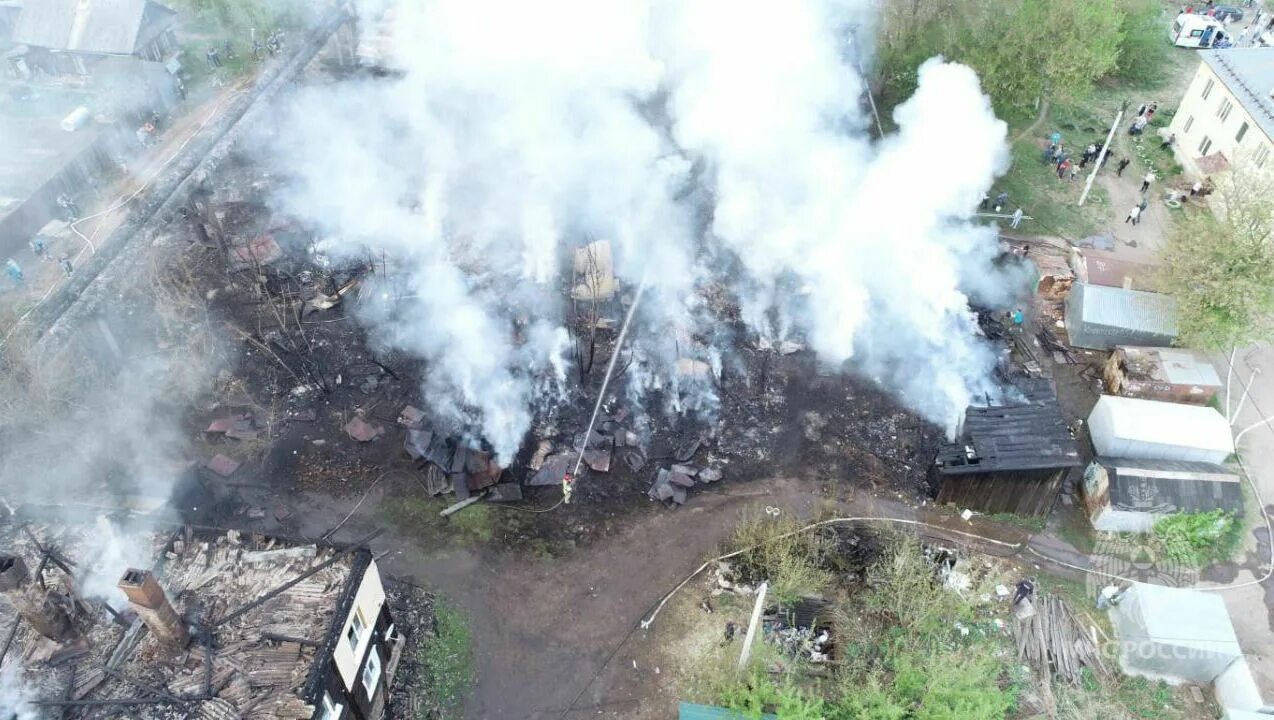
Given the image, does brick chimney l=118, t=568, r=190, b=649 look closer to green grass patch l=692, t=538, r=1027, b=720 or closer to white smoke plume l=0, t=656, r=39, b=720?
white smoke plume l=0, t=656, r=39, b=720

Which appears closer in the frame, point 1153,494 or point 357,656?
point 357,656

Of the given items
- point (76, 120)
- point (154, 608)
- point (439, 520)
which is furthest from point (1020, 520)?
point (76, 120)

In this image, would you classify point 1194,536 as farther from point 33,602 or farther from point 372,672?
point 33,602

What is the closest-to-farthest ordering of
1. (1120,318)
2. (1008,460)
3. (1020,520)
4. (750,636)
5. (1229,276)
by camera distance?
(750,636)
(1008,460)
(1020,520)
(1229,276)
(1120,318)

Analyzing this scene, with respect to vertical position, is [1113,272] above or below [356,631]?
below

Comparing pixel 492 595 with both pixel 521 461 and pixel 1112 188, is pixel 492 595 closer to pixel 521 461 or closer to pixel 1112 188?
pixel 521 461

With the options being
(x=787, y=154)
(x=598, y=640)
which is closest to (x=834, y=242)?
(x=787, y=154)
